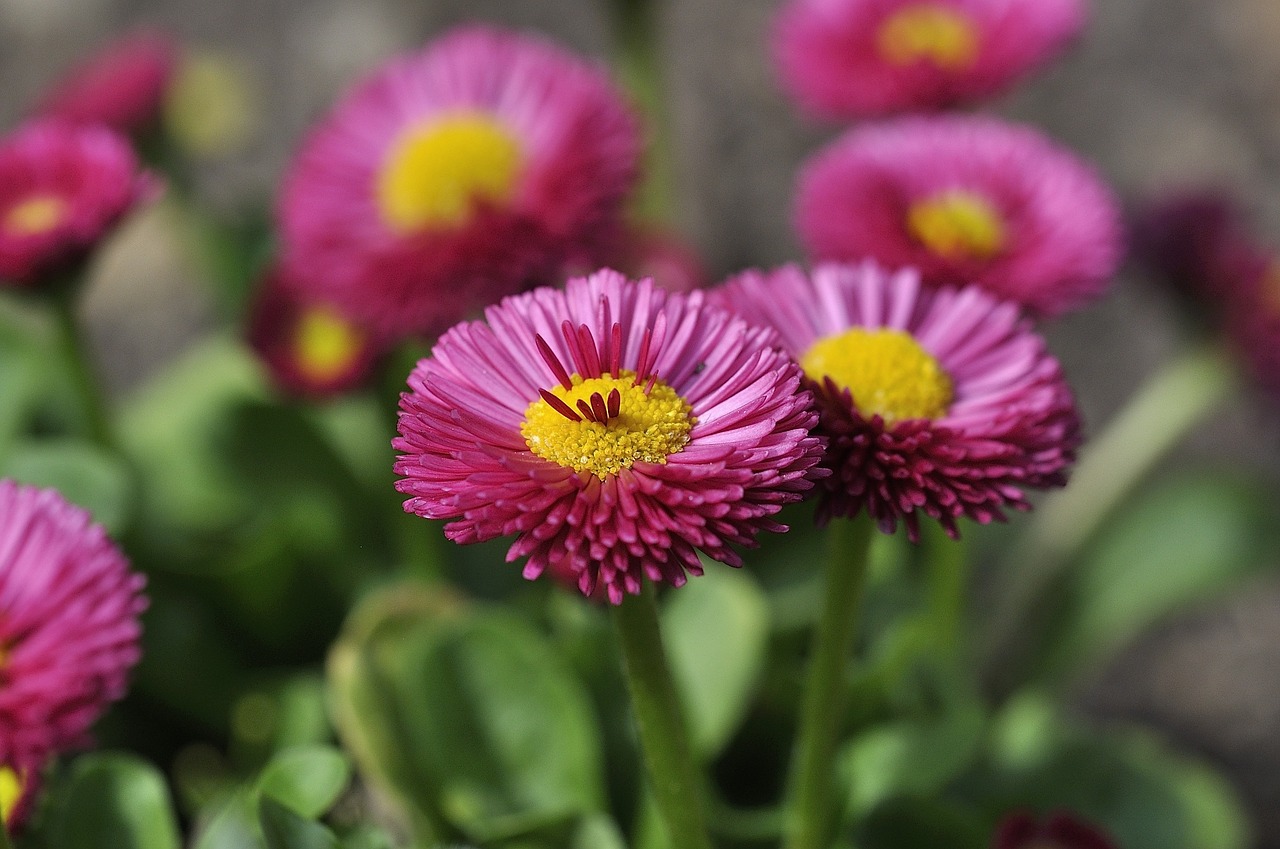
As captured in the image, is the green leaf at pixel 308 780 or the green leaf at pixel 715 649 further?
the green leaf at pixel 715 649

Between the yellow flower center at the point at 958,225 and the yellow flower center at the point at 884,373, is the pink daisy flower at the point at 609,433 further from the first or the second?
the yellow flower center at the point at 958,225

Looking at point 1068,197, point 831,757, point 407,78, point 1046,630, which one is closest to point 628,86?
point 407,78

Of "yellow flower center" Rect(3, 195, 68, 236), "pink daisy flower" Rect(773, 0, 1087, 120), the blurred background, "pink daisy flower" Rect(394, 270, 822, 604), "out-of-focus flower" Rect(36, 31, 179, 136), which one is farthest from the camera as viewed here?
the blurred background

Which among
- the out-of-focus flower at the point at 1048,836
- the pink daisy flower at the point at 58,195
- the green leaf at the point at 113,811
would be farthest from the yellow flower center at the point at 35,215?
the out-of-focus flower at the point at 1048,836

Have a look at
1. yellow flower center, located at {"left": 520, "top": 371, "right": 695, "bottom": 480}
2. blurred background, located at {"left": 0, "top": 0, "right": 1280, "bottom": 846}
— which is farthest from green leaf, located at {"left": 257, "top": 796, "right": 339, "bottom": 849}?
blurred background, located at {"left": 0, "top": 0, "right": 1280, "bottom": 846}

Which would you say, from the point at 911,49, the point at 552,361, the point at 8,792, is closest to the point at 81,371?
the point at 8,792

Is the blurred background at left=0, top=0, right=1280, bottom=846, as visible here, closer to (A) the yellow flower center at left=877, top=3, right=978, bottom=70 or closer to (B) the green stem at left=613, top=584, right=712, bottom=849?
(A) the yellow flower center at left=877, top=3, right=978, bottom=70
